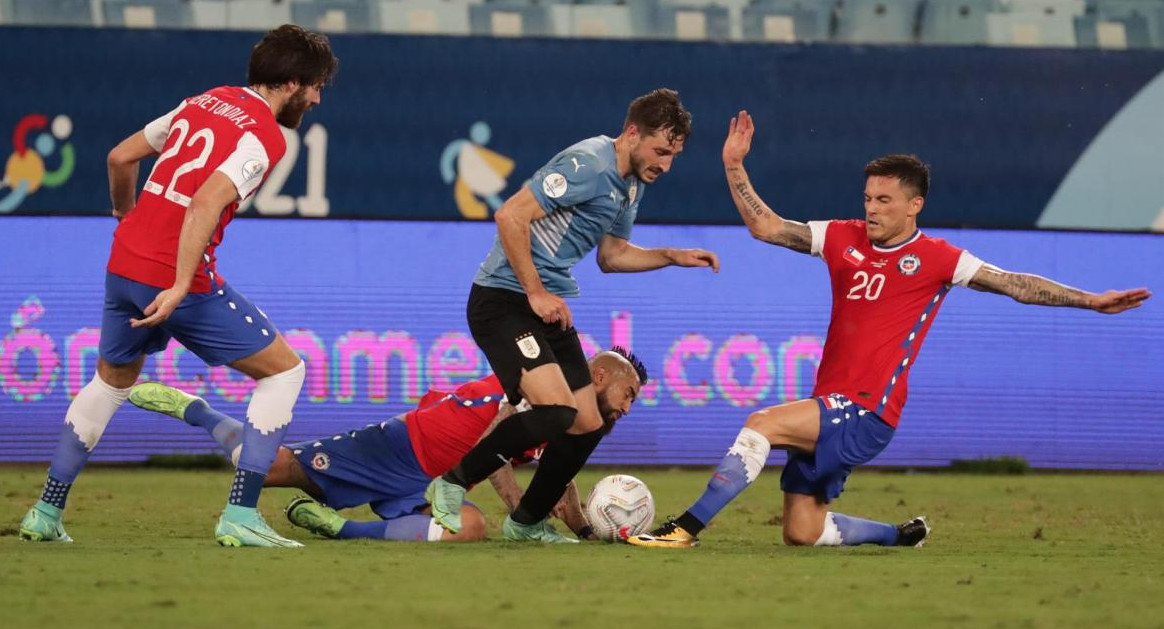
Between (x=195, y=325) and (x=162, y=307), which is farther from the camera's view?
(x=195, y=325)

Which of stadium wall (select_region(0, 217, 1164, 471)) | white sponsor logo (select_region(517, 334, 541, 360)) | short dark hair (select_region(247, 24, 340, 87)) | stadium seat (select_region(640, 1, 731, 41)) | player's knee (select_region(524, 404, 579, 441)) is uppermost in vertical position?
stadium seat (select_region(640, 1, 731, 41))

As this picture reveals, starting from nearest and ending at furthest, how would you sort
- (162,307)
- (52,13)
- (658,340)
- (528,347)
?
(162,307)
(528,347)
(658,340)
(52,13)

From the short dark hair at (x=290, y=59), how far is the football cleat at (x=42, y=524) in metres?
1.96

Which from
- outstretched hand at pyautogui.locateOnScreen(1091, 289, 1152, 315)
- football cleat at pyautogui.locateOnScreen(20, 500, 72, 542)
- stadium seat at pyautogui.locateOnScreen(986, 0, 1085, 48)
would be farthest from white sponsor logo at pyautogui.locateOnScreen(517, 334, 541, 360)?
stadium seat at pyautogui.locateOnScreen(986, 0, 1085, 48)

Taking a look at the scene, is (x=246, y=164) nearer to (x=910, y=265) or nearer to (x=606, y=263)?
(x=606, y=263)

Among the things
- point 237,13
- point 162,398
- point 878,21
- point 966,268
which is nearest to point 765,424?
point 966,268

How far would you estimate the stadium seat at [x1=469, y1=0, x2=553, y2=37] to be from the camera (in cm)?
1480

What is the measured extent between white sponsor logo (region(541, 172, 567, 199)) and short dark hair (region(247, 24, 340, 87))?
1.03m

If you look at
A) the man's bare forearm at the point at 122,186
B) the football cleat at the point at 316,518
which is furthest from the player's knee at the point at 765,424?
the man's bare forearm at the point at 122,186

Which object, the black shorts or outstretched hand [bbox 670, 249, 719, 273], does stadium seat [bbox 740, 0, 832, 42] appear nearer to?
outstretched hand [bbox 670, 249, 719, 273]

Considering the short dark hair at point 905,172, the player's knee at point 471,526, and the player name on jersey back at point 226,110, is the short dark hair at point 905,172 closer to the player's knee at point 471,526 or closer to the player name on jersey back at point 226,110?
the player's knee at point 471,526

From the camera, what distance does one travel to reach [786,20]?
49.6 feet

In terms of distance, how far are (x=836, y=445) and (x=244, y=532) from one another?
2574mm

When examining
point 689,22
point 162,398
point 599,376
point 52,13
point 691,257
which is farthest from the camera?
point 689,22
